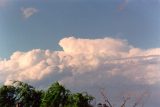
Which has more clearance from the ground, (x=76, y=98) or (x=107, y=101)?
(x=76, y=98)

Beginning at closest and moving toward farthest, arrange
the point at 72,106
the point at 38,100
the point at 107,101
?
the point at 107,101, the point at 72,106, the point at 38,100

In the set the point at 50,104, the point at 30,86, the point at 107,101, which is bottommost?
the point at 107,101

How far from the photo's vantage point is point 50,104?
34406 millimetres

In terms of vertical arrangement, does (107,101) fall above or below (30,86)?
below

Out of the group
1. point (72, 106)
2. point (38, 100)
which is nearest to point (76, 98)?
point (72, 106)

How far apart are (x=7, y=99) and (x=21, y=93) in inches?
53.2

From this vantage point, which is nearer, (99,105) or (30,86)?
(99,105)

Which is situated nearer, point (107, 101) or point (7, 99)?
point (107, 101)

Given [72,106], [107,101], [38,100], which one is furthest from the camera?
A: [38,100]

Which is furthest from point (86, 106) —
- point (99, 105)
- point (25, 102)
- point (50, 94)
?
point (25, 102)

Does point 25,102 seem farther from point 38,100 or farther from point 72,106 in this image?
point 72,106

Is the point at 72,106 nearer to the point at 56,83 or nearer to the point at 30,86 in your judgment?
the point at 56,83

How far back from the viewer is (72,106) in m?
33.7

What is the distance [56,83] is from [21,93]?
3.45m
